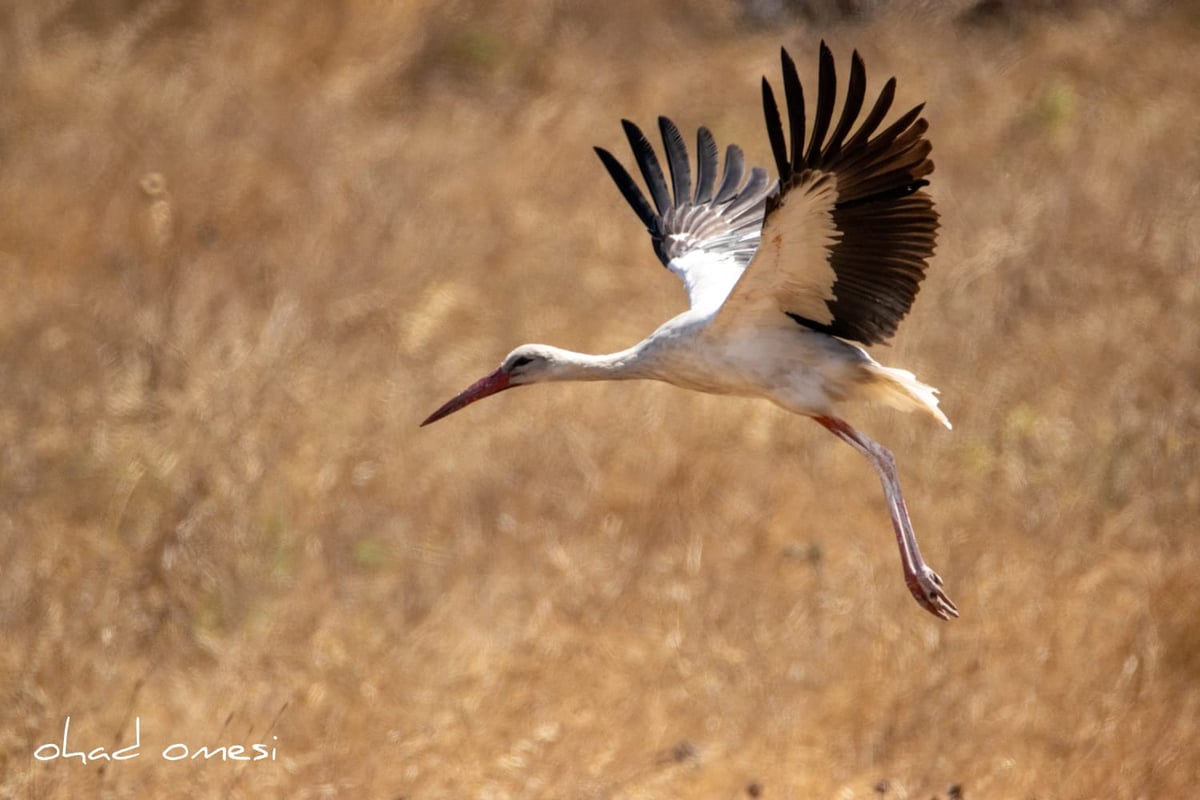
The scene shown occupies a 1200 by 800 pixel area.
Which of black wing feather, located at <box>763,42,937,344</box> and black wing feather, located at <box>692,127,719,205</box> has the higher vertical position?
black wing feather, located at <box>692,127,719,205</box>

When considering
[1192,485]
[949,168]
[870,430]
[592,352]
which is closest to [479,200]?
[592,352]

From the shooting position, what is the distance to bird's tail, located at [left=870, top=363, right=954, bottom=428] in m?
6.79

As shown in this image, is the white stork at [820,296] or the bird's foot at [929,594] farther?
the bird's foot at [929,594]

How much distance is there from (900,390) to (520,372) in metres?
1.63

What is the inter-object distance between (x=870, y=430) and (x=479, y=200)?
522 centimetres

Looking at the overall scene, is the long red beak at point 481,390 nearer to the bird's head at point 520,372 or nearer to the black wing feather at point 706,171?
the bird's head at point 520,372

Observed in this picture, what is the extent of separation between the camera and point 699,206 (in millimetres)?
8289

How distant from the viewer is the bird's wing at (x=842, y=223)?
18.9ft

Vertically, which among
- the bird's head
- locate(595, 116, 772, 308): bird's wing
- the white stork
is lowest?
the white stork

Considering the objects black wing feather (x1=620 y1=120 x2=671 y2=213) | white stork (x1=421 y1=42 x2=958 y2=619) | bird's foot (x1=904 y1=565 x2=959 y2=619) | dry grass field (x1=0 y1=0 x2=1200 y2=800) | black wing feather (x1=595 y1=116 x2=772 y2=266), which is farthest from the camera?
black wing feather (x1=595 y1=116 x2=772 y2=266)

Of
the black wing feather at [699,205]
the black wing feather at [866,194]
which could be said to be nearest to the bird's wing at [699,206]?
the black wing feather at [699,205]

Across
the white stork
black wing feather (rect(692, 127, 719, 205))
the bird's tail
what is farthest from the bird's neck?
black wing feather (rect(692, 127, 719, 205))

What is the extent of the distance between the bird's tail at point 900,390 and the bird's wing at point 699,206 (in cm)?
119

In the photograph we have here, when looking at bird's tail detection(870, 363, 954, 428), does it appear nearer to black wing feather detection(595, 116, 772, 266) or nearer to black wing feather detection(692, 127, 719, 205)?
black wing feather detection(595, 116, 772, 266)
